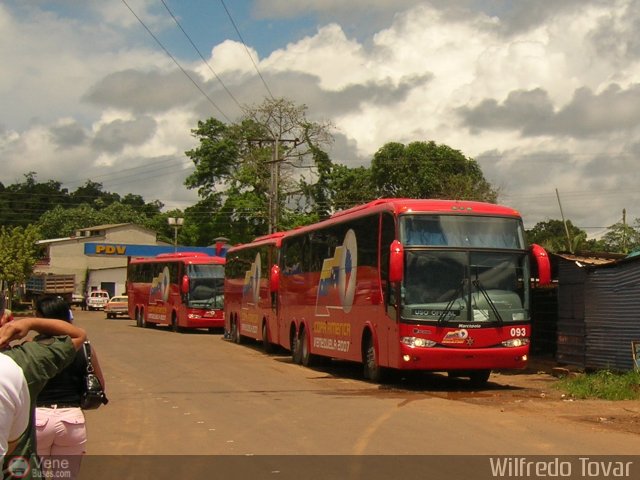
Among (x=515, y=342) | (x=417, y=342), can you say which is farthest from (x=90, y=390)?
(x=515, y=342)

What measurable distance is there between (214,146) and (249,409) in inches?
2094

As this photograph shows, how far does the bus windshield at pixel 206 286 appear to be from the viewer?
37.4 m

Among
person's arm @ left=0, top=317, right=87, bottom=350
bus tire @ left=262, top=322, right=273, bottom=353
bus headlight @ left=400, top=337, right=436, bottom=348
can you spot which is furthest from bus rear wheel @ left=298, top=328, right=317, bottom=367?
person's arm @ left=0, top=317, right=87, bottom=350

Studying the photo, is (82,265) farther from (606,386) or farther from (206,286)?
(606,386)

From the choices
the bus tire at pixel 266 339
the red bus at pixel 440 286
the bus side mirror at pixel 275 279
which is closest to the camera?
the red bus at pixel 440 286

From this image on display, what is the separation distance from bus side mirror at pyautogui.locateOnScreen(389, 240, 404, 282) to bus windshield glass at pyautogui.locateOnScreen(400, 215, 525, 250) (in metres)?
0.83

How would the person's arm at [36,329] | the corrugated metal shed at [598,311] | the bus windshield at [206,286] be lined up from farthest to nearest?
the bus windshield at [206,286], the corrugated metal shed at [598,311], the person's arm at [36,329]

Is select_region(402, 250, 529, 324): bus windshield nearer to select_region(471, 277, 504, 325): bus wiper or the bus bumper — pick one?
select_region(471, 277, 504, 325): bus wiper

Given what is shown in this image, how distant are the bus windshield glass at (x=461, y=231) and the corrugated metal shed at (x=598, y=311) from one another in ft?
8.59

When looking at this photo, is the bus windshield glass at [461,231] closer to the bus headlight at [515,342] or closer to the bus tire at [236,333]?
the bus headlight at [515,342]

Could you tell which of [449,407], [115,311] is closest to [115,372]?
[449,407]

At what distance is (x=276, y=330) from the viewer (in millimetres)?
26297

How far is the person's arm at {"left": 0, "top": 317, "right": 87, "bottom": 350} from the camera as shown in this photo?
15.6 ft

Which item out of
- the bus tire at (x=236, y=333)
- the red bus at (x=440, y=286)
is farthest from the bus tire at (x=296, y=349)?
the bus tire at (x=236, y=333)
